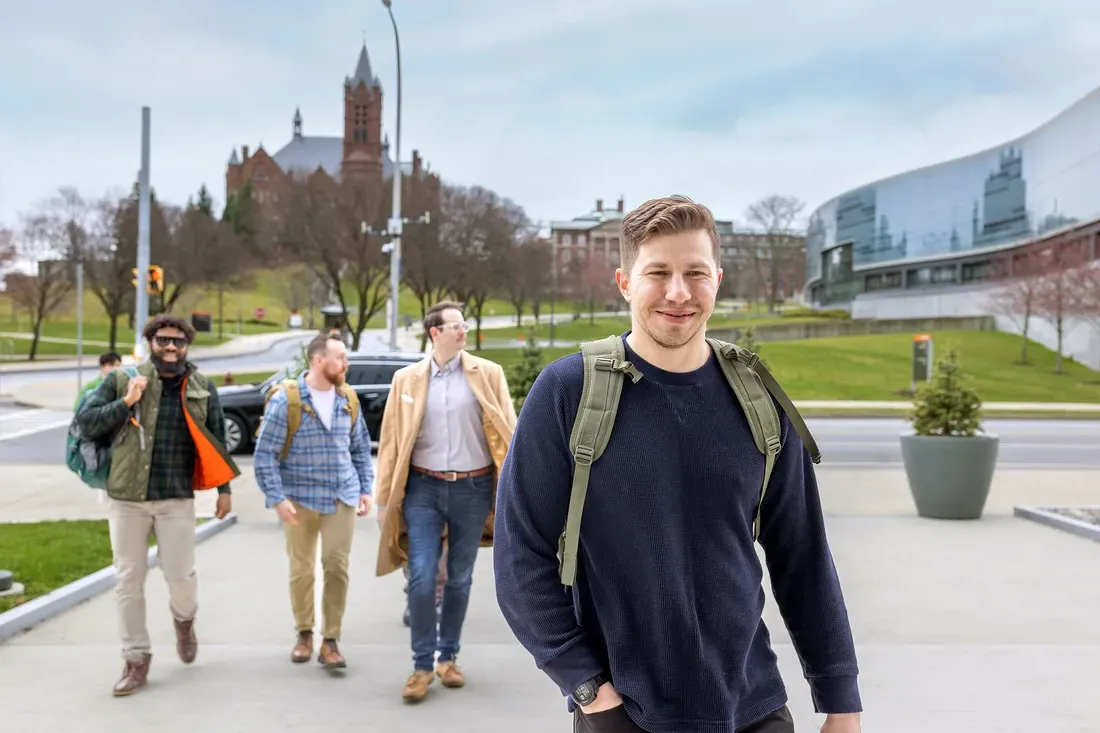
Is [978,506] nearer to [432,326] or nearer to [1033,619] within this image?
[1033,619]

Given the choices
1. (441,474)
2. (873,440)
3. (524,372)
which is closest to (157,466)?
(441,474)

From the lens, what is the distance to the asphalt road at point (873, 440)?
1705cm

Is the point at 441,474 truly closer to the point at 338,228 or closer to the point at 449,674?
the point at 449,674

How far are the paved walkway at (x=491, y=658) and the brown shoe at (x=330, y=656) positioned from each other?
9 cm

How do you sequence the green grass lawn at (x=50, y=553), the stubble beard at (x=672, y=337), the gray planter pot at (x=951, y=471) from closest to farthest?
the stubble beard at (x=672, y=337), the green grass lawn at (x=50, y=553), the gray planter pot at (x=951, y=471)

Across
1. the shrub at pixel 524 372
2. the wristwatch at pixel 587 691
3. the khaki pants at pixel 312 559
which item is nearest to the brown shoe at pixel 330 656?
the khaki pants at pixel 312 559

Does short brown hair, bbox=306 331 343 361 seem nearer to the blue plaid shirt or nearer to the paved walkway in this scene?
the blue plaid shirt

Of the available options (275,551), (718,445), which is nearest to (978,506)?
(275,551)

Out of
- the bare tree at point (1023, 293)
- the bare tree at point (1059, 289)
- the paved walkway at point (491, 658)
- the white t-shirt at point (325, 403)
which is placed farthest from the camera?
the bare tree at point (1023, 293)

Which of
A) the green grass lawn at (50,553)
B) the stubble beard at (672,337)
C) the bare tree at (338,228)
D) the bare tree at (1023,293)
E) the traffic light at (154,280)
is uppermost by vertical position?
the bare tree at (338,228)

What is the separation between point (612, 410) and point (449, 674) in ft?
12.1

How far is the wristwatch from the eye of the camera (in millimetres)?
2111

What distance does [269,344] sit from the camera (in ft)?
235

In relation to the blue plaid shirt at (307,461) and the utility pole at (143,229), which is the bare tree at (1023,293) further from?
the blue plaid shirt at (307,461)
